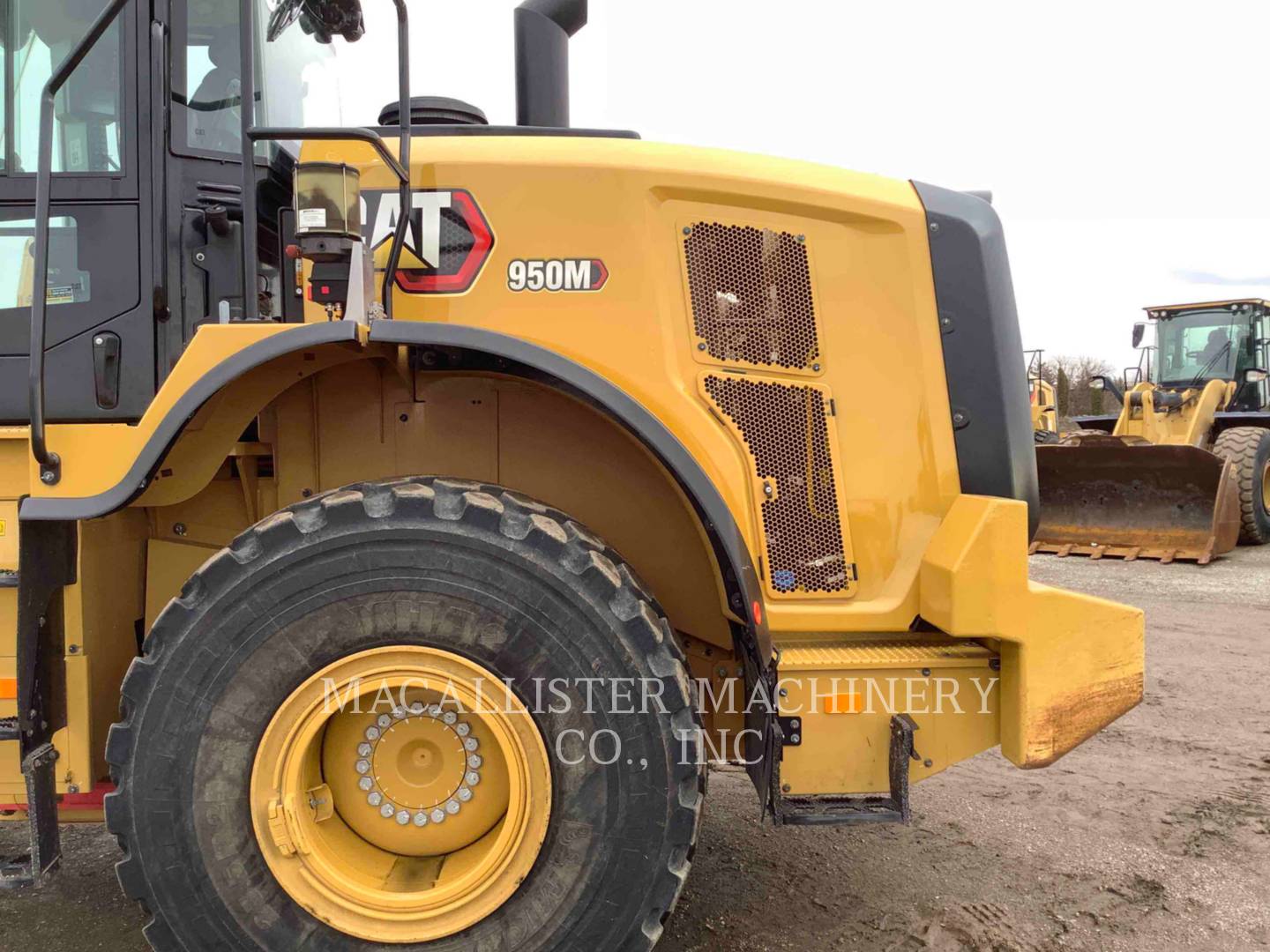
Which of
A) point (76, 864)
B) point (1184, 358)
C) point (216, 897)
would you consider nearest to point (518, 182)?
point (216, 897)

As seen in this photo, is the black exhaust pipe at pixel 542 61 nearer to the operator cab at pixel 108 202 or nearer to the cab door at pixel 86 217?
the operator cab at pixel 108 202

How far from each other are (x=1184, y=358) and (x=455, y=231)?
1435 centimetres

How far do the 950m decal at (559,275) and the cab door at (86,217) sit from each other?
3.33ft

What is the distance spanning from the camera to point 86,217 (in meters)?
2.28

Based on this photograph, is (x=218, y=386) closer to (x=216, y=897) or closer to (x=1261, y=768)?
(x=216, y=897)

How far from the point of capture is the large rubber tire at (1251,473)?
395 inches

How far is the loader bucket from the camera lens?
345 inches

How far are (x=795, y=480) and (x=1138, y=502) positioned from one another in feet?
27.8

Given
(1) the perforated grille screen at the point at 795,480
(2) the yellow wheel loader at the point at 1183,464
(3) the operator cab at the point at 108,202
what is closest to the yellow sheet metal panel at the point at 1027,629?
(1) the perforated grille screen at the point at 795,480

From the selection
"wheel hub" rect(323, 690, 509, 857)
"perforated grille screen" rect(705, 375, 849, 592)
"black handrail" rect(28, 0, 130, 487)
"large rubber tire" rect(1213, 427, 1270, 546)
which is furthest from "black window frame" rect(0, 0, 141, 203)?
"large rubber tire" rect(1213, 427, 1270, 546)

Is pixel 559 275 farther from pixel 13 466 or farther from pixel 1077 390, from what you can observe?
pixel 1077 390

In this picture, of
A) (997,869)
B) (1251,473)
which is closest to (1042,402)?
(1251,473)

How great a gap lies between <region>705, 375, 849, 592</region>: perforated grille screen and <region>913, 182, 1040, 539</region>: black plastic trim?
1.34 feet

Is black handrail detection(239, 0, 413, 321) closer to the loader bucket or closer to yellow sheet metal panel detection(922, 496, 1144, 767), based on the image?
yellow sheet metal panel detection(922, 496, 1144, 767)
